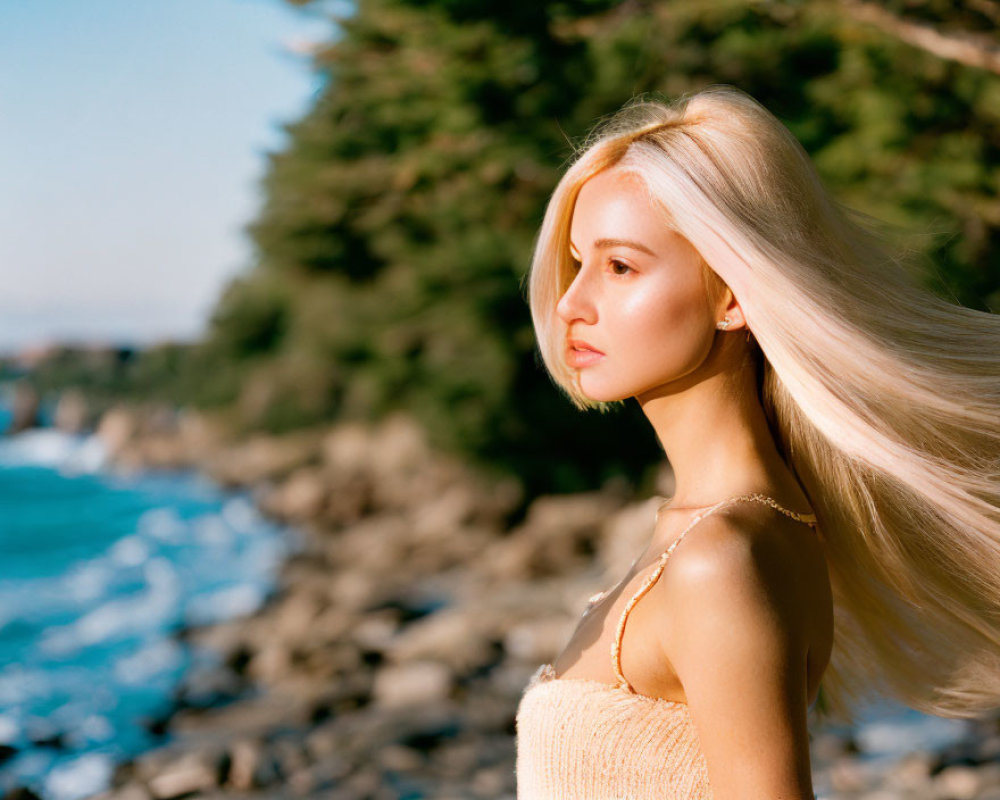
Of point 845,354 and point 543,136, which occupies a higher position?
point 845,354

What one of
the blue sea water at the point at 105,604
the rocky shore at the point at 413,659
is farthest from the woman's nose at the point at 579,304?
the blue sea water at the point at 105,604

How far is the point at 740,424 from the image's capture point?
191cm

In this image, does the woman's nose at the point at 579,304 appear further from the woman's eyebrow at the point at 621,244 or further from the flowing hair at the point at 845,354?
the flowing hair at the point at 845,354

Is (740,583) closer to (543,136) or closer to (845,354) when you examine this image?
(845,354)

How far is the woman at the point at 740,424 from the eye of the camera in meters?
1.63

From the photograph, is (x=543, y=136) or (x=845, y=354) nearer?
(x=845, y=354)

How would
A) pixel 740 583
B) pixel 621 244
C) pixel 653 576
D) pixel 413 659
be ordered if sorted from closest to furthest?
pixel 740 583 < pixel 653 576 < pixel 621 244 < pixel 413 659

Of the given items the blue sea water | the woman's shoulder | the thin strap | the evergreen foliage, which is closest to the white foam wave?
the blue sea water

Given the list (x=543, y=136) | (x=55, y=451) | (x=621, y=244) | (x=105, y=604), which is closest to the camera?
(x=621, y=244)

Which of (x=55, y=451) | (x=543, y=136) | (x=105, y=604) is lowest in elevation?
(x=55, y=451)

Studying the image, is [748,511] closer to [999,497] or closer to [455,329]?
[999,497]

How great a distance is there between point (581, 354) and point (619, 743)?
702mm

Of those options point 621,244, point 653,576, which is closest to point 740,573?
point 653,576

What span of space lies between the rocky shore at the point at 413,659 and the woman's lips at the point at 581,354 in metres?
4.36
